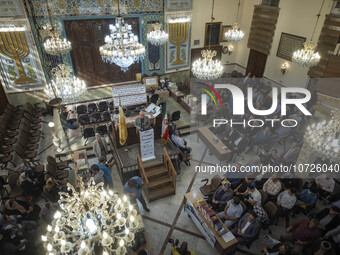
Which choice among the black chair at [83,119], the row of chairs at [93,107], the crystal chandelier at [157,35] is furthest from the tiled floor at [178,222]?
the crystal chandelier at [157,35]

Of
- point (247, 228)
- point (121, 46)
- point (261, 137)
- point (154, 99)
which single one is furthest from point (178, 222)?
point (154, 99)

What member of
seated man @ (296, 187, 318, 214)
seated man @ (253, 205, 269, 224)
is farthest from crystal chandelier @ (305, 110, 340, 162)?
seated man @ (253, 205, 269, 224)

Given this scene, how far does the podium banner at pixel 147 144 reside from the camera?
308 inches

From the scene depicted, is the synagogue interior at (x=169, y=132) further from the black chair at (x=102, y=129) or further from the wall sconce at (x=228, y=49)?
the black chair at (x=102, y=129)

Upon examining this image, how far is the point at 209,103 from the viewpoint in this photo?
473 inches

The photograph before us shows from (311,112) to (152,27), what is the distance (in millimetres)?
9346

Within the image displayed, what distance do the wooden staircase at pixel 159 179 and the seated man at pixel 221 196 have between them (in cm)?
144

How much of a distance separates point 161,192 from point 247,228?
2.93 metres

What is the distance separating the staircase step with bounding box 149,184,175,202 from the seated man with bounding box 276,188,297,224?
3.27 meters

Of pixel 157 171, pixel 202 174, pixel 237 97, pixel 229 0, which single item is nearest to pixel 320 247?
pixel 202 174

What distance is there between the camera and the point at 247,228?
239 inches

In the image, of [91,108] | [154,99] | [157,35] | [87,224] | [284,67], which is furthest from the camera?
[284,67]

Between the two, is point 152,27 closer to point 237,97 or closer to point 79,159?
point 237,97

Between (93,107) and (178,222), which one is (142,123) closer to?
(178,222)
